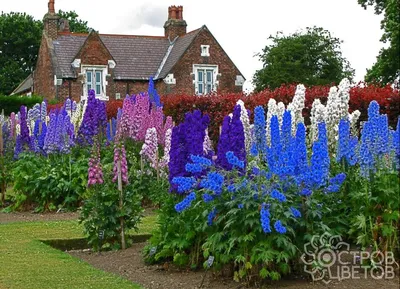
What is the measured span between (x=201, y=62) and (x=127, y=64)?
422 cm

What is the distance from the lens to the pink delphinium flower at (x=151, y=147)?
1089 centimetres

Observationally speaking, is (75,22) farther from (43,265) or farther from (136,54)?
(43,265)

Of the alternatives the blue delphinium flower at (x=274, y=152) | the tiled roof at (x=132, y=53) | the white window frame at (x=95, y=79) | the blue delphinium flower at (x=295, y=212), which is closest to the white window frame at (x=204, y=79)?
the tiled roof at (x=132, y=53)

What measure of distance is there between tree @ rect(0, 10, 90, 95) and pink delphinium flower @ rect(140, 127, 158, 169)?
46.5 meters

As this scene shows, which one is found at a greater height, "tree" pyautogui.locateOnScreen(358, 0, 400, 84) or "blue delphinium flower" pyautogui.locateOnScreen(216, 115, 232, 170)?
"tree" pyautogui.locateOnScreen(358, 0, 400, 84)

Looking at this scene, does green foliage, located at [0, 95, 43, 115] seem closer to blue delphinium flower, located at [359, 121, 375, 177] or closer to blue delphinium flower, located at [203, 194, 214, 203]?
blue delphinium flower, located at [203, 194, 214, 203]

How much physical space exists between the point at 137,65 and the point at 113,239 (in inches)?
1344

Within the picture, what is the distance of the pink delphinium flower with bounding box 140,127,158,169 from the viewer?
10891mm

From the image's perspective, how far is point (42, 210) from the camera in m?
12.2

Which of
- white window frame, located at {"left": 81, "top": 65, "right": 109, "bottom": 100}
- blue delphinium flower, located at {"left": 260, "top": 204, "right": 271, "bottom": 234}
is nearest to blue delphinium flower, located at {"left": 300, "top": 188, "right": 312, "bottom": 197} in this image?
blue delphinium flower, located at {"left": 260, "top": 204, "right": 271, "bottom": 234}

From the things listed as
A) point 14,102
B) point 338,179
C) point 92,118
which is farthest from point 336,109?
point 14,102

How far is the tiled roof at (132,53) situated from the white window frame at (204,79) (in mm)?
1441

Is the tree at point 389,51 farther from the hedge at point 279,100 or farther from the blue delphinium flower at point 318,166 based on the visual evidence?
the blue delphinium flower at point 318,166

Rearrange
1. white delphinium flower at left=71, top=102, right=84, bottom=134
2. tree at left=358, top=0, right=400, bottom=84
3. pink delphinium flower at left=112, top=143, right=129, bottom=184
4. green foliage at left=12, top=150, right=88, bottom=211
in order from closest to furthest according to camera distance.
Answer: pink delphinium flower at left=112, top=143, right=129, bottom=184
green foliage at left=12, top=150, right=88, bottom=211
white delphinium flower at left=71, top=102, right=84, bottom=134
tree at left=358, top=0, right=400, bottom=84
